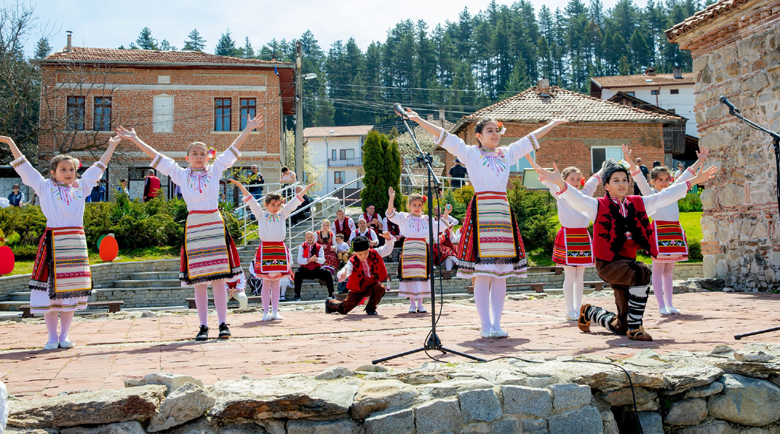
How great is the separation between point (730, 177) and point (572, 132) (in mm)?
20024

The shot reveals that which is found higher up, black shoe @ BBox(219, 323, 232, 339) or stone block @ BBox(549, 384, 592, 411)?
black shoe @ BBox(219, 323, 232, 339)

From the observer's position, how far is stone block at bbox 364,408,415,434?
3316mm

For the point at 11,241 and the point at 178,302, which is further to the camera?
the point at 11,241

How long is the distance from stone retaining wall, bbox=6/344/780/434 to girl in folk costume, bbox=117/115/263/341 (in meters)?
2.59

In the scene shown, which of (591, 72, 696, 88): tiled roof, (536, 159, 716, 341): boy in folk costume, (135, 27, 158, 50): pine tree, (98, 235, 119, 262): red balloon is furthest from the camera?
(135, 27, 158, 50): pine tree

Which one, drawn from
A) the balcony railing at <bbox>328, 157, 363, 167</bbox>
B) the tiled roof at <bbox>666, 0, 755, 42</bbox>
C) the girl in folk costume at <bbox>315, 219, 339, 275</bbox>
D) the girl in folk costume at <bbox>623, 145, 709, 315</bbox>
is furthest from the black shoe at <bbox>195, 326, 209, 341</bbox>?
the balcony railing at <bbox>328, 157, 363, 167</bbox>

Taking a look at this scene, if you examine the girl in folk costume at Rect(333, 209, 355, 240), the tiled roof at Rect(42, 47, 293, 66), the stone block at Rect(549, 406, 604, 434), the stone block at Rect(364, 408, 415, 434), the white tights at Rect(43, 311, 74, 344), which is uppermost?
the tiled roof at Rect(42, 47, 293, 66)

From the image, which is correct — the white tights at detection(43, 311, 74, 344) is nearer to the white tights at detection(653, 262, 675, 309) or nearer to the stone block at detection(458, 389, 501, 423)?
the stone block at detection(458, 389, 501, 423)

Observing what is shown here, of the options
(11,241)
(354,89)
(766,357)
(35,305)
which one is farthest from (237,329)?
(354,89)

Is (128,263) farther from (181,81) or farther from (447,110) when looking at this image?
(447,110)

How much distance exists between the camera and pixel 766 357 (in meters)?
4.13

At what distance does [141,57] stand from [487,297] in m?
28.0

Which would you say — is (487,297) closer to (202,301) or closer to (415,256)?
(202,301)

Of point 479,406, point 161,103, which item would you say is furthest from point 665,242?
point 161,103
